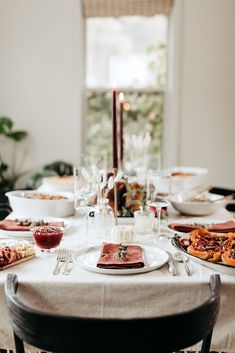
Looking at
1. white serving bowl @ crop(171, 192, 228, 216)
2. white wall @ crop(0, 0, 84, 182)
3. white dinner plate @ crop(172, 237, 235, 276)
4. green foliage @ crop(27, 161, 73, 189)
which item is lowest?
green foliage @ crop(27, 161, 73, 189)

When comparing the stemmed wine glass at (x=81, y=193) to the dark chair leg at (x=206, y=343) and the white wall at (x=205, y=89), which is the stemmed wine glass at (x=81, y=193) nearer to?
the dark chair leg at (x=206, y=343)

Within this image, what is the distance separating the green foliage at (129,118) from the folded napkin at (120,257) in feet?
12.1

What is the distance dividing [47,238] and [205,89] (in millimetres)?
3782

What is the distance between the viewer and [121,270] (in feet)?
4.83

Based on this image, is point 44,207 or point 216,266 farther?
point 44,207

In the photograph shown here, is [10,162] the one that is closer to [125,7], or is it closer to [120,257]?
[125,7]

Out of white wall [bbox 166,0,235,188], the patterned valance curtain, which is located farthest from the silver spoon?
the patterned valance curtain

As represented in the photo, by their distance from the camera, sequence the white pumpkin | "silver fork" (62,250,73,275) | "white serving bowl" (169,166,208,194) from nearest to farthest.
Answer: "silver fork" (62,250,73,275) < the white pumpkin < "white serving bowl" (169,166,208,194)

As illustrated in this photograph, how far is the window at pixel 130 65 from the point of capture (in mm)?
5281

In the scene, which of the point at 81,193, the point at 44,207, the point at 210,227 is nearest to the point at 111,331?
the point at 81,193

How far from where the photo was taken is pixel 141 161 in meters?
3.90

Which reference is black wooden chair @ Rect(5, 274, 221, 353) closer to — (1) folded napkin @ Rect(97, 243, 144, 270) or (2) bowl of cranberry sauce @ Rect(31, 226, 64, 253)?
(1) folded napkin @ Rect(97, 243, 144, 270)

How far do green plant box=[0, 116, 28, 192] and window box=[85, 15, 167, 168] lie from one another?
74 centimetres

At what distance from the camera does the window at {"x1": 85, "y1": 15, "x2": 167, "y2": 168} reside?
17.3 feet
